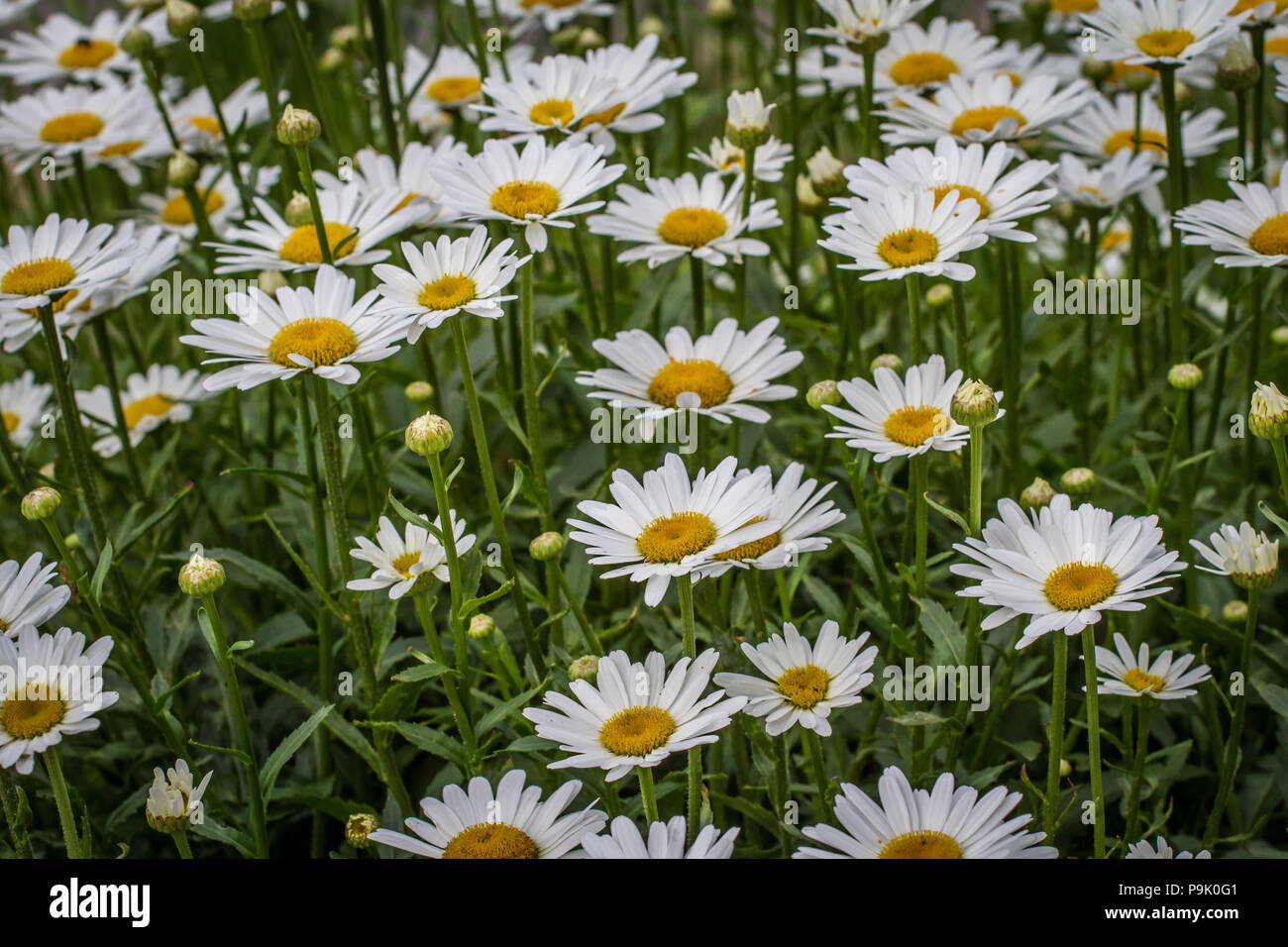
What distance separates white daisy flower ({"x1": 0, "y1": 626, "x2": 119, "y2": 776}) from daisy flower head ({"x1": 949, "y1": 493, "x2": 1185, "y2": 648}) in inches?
45.2

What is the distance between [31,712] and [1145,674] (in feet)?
5.19

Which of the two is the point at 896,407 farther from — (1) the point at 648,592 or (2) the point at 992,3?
(2) the point at 992,3

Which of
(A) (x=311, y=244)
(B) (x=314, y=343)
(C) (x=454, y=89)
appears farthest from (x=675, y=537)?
(C) (x=454, y=89)

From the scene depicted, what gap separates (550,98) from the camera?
2.55 metres

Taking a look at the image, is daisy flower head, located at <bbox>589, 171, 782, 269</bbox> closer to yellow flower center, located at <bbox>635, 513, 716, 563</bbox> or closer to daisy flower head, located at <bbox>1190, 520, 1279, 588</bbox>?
yellow flower center, located at <bbox>635, 513, 716, 563</bbox>

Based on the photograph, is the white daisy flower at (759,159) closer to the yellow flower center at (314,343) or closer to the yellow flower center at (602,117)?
the yellow flower center at (602,117)

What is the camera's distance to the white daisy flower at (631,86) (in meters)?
2.54

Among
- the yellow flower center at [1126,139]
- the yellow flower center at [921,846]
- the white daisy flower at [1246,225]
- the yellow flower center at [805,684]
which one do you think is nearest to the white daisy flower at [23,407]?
the yellow flower center at [805,684]

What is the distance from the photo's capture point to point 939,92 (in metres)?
2.70

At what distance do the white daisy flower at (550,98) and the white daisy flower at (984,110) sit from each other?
568mm

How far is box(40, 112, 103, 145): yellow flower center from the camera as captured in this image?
120 inches

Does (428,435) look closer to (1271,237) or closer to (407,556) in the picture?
(407,556)

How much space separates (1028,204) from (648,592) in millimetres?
990

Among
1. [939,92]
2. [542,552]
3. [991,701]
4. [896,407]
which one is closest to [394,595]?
[542,552]
